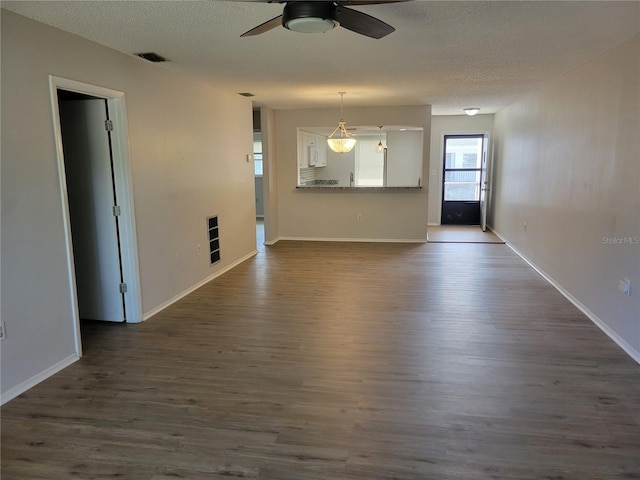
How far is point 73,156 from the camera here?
3.81 meters

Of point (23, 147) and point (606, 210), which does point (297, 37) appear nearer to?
point (23, 147)

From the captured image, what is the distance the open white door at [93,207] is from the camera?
3.73 meters

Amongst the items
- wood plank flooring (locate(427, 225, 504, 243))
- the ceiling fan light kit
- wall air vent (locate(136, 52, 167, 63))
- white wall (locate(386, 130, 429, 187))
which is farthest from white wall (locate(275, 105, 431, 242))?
the ceiling fan light kit

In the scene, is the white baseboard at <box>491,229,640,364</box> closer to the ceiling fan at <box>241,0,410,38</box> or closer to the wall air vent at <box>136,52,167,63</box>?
the ceiling fan at <box>241,0,410,38</box>

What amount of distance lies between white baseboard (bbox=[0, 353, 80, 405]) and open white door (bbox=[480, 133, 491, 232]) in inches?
318

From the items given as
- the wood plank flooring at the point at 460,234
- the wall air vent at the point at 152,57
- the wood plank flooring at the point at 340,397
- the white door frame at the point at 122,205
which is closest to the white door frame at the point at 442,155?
the wood plank flooring at the point at 460,234

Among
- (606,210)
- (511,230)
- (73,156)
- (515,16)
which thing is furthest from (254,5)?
(511,230)

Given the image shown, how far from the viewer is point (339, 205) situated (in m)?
8.16

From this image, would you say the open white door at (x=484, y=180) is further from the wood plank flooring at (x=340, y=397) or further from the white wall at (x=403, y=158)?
the wood plank flooring at (x=340, y=397)

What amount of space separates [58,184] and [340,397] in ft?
7.87

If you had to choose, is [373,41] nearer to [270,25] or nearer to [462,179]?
[270,25]

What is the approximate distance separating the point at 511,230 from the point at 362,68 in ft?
14.7

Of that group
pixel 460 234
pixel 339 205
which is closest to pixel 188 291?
pixel 339 205

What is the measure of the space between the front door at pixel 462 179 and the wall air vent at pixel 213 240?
6.14 metres
